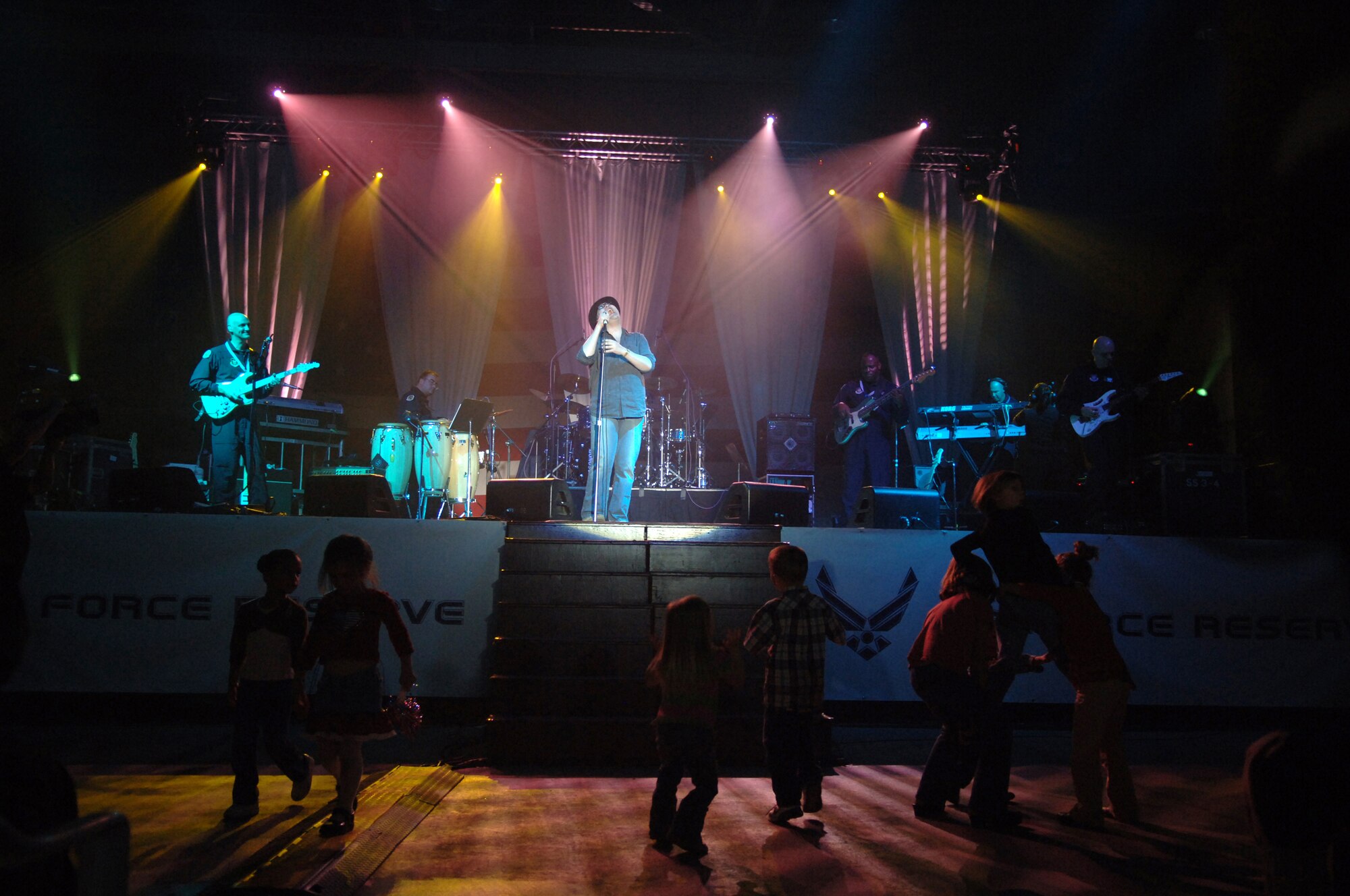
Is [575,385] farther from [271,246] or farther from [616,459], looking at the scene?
[271,246]

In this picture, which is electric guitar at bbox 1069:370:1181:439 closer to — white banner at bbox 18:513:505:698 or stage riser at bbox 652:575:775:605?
stage riser at bbox 652:575:775:605

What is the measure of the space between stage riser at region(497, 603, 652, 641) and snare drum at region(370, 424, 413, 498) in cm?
490

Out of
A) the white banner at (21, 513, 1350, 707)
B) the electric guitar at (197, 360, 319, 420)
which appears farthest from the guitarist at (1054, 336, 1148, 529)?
the electric guitar at (197, 360, 319, 420)

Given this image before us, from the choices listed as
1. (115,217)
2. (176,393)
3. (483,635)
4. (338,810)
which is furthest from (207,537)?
(115,217)

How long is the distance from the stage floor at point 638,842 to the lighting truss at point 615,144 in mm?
9331

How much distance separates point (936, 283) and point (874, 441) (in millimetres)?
3083

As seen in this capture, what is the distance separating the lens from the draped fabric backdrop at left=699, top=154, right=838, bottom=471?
12.6m

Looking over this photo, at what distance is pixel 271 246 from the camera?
40.5ft

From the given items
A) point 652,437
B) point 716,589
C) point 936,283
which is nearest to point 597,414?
point 716,589

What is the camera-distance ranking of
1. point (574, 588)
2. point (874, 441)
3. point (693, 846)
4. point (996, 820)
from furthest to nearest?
point (874, 441) < point (574, 588) < point (996, 820) < point (693, 846)

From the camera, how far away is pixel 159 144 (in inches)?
485

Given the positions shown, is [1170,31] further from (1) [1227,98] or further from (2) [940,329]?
(2) [940,329]

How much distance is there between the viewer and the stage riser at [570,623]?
6.78 m

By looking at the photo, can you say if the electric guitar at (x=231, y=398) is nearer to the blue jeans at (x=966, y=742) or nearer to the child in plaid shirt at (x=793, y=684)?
the child in plaid shirt at (x=793, y=684)
